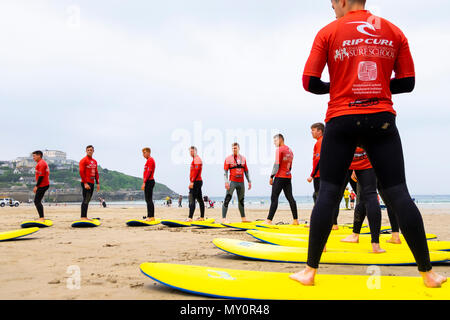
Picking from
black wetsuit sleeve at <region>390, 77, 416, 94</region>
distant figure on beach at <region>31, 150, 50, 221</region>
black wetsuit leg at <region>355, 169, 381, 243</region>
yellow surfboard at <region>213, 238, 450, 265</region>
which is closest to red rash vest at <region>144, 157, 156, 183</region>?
distant figure on beach at <region>31, 150, 50, 221</region>

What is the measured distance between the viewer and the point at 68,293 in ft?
7.88

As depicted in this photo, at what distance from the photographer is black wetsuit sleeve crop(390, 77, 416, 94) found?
7.86ft

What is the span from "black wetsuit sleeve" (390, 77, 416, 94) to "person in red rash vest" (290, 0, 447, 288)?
0.10ft

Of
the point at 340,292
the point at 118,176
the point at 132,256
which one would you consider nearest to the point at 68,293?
the point at 132,256

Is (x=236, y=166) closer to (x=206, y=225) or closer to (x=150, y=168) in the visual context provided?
(x=206, y=225)

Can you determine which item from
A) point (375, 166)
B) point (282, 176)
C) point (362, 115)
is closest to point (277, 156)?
point (282, 176)

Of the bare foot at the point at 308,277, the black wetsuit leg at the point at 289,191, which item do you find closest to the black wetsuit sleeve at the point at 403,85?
the bare foot at the point at 308,277

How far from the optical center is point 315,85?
2.37m

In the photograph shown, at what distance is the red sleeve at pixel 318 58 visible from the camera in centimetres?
232

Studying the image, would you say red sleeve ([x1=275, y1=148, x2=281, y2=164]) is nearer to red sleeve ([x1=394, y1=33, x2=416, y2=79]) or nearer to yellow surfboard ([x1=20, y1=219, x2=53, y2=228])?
red sleeve ([x1=394, y1=33, x2=416, y2=79])

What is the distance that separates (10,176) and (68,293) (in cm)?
12481

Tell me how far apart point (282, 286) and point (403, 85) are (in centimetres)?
172

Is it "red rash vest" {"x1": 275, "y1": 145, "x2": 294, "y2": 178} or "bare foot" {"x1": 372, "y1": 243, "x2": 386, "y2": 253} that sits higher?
"red rash vest" {"x1": 275, "y1": 145, "x2": 294, "y2": 178}

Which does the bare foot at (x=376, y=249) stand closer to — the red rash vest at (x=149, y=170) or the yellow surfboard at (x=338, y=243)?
the yellow surfboard at (x=338, y=243)
